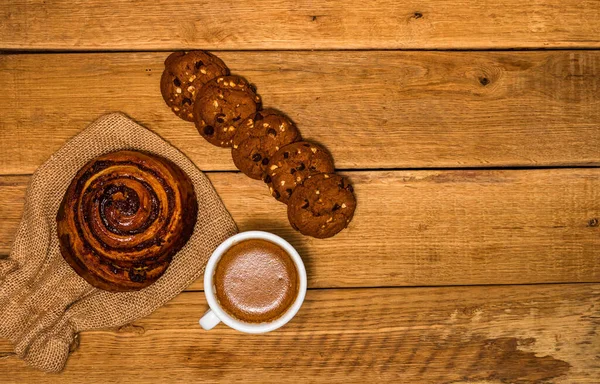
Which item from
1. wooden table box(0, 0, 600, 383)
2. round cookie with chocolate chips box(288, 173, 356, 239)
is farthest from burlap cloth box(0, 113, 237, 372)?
round cookie with chocolate chips box(288, 173, 356, 239)

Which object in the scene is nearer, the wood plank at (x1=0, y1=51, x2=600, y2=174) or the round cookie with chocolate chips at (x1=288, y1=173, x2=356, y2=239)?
the round cookie with chocolate chips at (x1=288, y1=173, x2=356, y2=239)

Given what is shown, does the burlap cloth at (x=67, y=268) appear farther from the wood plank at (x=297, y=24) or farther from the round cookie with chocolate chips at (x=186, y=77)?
the wood plank at (x=297, y=24)

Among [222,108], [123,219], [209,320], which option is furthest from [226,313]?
[222,108]

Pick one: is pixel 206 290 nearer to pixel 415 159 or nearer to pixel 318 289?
pixel 318 289

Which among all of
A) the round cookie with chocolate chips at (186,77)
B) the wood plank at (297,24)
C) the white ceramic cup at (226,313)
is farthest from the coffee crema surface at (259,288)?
the wood plank at (297,24)

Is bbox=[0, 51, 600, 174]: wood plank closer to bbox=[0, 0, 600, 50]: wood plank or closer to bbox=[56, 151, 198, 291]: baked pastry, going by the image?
bbox=[0, 0, 600, 50]: wood plank

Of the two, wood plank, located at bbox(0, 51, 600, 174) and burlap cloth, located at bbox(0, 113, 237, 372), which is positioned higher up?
wood plank, located at bbox(0, 51, 600, 174)
